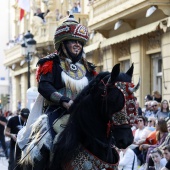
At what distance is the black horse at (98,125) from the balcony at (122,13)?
13412mm

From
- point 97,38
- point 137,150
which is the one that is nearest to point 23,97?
point 97,38

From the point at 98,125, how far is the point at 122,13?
15981 millimetres

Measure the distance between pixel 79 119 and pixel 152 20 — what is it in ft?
Result: 49.8

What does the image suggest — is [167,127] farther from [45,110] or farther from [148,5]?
[148,5]

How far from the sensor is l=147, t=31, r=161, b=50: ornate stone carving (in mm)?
21203

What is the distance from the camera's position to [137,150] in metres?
13.9

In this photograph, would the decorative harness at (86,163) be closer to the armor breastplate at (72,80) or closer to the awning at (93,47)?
the armor breastplate at (72,80)

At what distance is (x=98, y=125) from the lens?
21.6 ft

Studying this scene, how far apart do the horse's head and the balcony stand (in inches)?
534

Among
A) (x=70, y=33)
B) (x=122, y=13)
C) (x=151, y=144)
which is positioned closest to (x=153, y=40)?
(x=122, y=13)

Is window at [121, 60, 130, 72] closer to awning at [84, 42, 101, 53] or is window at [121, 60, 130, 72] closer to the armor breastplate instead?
awning at [84, 42, 101, 53]

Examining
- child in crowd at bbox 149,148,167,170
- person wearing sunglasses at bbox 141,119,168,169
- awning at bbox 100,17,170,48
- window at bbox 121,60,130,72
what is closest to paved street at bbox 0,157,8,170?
window at bbox 121,60,130,72

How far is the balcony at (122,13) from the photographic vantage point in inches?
787

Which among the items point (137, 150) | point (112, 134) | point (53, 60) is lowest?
point (137, 150)
